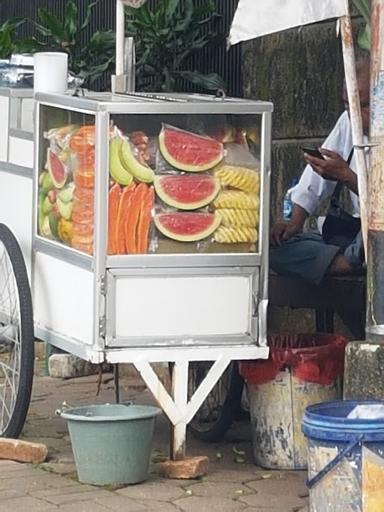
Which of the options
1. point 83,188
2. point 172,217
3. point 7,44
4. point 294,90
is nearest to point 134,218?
point 172,217

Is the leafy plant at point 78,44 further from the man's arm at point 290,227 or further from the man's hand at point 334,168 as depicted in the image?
the man's hand at point 334,168

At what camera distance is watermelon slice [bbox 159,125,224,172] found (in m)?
5.99

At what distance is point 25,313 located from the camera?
634 cm

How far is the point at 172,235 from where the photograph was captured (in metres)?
6.04

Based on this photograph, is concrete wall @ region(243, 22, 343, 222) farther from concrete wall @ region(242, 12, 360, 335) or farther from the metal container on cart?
the metal container on cart

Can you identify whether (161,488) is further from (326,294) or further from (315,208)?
(315,208)

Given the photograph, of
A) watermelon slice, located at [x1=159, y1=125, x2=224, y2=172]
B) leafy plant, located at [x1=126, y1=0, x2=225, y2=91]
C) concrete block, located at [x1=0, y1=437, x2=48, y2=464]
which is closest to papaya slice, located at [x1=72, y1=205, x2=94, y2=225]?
watermelon slice, located at [x1=159, y1=125, x2=224, y2=172]

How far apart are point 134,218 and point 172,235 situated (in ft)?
0.60

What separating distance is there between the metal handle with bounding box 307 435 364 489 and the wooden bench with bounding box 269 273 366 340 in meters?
1.69

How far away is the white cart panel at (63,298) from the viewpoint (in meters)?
6.07

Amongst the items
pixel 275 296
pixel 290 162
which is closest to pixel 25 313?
pixel 275 296

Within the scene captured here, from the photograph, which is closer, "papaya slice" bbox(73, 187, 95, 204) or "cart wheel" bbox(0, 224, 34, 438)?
"papaya slice" bbox(73, 187, 95, 204)

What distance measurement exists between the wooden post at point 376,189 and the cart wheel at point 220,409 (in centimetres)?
135

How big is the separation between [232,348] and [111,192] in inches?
33.7
